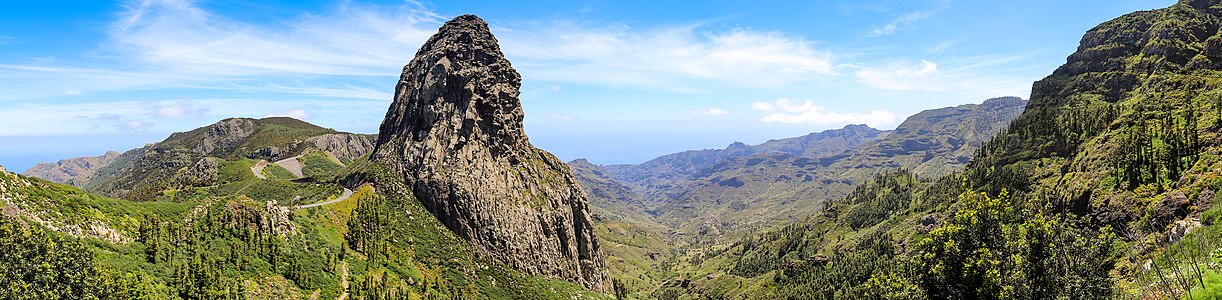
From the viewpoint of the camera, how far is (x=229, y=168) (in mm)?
165125

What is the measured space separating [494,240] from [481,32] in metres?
73.1

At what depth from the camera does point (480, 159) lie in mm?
149500

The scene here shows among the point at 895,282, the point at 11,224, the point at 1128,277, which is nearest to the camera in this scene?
the point at 895,282

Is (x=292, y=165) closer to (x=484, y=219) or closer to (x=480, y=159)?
(x=480, y=159)

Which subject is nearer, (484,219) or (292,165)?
(484,219)

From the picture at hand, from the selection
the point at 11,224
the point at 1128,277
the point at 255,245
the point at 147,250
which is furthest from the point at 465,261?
the point at 1128,277

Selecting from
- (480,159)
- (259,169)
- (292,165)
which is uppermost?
(292,165)

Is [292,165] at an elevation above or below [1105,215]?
above

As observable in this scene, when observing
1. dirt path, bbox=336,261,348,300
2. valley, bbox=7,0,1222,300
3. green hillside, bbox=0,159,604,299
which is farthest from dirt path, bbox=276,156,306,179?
dirt path, bbox=336,261,348,300

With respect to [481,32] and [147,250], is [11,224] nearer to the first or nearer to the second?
[147,250]

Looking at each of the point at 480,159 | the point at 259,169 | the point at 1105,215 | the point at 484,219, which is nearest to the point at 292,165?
the point at 259,169

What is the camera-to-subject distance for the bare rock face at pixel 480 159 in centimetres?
14050

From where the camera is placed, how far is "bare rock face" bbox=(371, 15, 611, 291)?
461ft

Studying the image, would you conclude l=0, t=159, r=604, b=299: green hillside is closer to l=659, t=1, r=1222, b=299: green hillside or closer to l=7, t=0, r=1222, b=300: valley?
l=7, t=0, r=1222, b=300: valley
